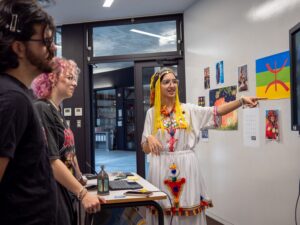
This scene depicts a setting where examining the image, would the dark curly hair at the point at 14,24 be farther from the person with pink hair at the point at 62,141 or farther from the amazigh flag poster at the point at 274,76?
the amazigh flag poster at the point at 274,76

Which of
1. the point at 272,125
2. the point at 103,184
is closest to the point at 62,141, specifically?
the point at 103,184

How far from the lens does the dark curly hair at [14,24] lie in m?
1.01

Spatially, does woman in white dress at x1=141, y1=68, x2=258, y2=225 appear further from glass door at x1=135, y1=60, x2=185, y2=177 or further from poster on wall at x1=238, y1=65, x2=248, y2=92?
glass door at x1=135, y1=60, x2=185, y2=177

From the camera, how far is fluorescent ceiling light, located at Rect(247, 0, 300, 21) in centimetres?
278

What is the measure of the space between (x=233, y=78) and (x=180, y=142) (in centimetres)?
171

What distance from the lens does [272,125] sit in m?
2.97

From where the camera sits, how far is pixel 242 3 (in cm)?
355

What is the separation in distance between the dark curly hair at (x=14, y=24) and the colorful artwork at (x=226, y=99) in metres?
2.93

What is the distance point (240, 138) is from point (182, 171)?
4.91 feet

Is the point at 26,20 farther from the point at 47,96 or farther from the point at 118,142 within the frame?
the point at 118,142

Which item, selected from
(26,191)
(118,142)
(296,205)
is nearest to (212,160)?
(296,205)

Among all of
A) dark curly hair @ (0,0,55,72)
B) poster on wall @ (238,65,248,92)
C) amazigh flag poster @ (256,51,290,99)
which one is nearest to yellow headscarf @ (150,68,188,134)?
amazigh flag poster @ (256,51,290,99)

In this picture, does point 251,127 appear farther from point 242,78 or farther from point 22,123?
point 22,123

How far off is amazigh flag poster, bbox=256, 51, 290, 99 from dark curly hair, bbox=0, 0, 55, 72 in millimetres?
2264
